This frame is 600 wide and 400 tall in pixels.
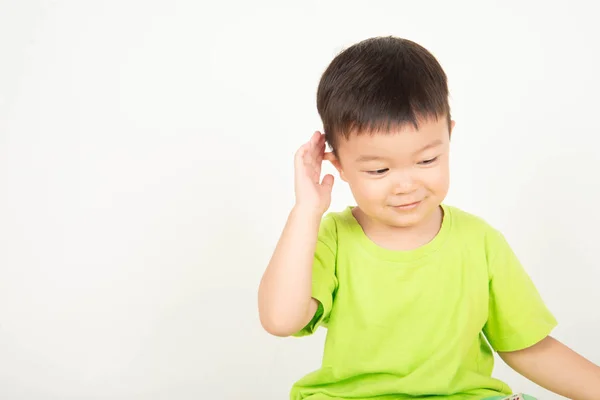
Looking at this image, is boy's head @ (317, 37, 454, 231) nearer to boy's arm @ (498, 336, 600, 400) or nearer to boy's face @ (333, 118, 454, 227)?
boy's face @ (333, 118, 454, 227)

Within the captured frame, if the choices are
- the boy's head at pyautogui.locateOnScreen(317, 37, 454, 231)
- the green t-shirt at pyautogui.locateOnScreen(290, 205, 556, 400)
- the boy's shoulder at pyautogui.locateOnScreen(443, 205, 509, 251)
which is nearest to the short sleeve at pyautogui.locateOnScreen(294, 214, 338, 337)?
the green t-shirt at pyautogui.locateOnScreen(290, 205, 556, 400)

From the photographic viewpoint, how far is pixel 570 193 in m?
2.46

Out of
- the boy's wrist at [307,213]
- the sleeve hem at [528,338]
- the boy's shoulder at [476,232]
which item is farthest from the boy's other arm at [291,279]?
the sleeve hem at [528,338]

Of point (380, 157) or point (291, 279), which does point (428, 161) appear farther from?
point (291, 279)

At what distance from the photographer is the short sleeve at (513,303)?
1653 millimetres

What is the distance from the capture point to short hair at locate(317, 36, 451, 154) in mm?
1512

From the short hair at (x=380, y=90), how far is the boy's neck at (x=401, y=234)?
17cm

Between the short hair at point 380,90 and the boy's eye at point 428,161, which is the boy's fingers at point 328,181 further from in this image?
the boy's eye at point 428,161

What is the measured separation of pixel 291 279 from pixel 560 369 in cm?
52

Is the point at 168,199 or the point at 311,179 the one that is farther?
the point at 168,199

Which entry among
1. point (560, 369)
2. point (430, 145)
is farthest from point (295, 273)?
point (560, 369)

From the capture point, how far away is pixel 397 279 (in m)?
1.64

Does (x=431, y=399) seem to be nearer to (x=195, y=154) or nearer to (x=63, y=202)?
(x=195, y=154)

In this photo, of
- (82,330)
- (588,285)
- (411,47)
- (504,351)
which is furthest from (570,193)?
(82,330)
